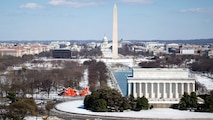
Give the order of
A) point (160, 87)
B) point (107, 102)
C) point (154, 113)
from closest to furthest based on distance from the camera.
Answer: point (154, 113), point (107, 102), point (160, 87)

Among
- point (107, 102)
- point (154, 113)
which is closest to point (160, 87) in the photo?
point (154, 113)

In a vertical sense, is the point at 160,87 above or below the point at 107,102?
above

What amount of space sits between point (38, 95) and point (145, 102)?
1171 centimetres

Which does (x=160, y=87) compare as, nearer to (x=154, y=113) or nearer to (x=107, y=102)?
(x=154, y=113)

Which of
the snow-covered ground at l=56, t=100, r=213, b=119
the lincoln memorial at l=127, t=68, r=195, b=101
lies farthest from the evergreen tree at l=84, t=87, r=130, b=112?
Answer: the lincoln memorial at l=127, t=68, r=195, b=101

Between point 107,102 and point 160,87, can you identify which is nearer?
point 107,102

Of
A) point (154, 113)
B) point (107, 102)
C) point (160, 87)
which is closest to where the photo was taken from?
point (154, 113)

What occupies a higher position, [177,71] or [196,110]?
[177,71]

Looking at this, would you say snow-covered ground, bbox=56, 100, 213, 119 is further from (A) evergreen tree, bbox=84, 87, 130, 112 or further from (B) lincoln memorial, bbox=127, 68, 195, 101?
(B) lincoln memorial, bbox=127, 68, 195, 101

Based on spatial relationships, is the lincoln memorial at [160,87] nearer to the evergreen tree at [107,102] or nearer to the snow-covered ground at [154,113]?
the snow-covered ground at [154,113]

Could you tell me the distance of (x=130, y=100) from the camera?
1131 inches

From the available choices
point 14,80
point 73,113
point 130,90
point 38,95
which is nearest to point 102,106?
point 73,113

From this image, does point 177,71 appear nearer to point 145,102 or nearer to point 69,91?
point 145,102

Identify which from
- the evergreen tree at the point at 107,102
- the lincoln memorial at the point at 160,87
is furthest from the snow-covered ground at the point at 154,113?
the lincoln memorial at the point at 160,87
